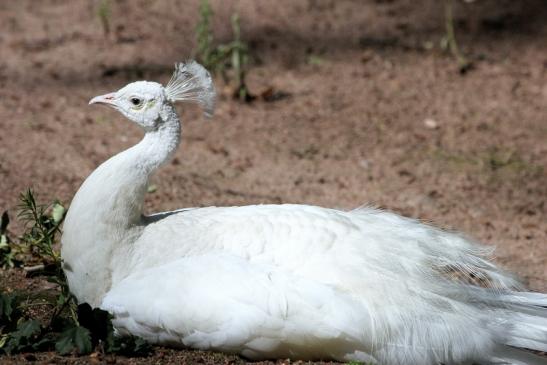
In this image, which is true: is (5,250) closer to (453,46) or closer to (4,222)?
(4,222)

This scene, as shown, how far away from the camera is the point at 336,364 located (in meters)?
3.65

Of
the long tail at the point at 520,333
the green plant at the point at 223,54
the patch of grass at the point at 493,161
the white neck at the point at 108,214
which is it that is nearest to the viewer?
the long tail at the point at 520,333

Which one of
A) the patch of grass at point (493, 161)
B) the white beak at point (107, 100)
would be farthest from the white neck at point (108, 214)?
the patch of grass at point (493, 161)

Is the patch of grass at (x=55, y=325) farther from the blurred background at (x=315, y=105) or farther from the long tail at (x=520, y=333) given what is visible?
the long tail at (x=520, y=333)

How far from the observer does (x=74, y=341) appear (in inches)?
139

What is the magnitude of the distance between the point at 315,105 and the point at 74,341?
3999mm

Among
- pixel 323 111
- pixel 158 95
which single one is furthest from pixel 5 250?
pixel 323 111

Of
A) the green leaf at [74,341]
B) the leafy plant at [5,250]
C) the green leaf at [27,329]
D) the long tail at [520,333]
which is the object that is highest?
the leafy plant at [5,250]

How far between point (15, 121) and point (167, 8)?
248 centimetres

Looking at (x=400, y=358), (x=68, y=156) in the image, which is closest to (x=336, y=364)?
(x=400, y=358)

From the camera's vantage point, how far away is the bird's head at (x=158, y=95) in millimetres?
4051

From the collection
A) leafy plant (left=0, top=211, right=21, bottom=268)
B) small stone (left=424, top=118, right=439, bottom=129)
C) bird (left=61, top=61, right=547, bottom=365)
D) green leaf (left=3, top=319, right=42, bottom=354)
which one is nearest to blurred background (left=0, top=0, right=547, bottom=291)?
small stone (left=424, top=118, right=439, bottom=129)

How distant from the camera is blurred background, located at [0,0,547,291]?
571 cm

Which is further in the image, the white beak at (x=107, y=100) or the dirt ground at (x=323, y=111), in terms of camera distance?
the dirt ground at (x=323, y=111)
